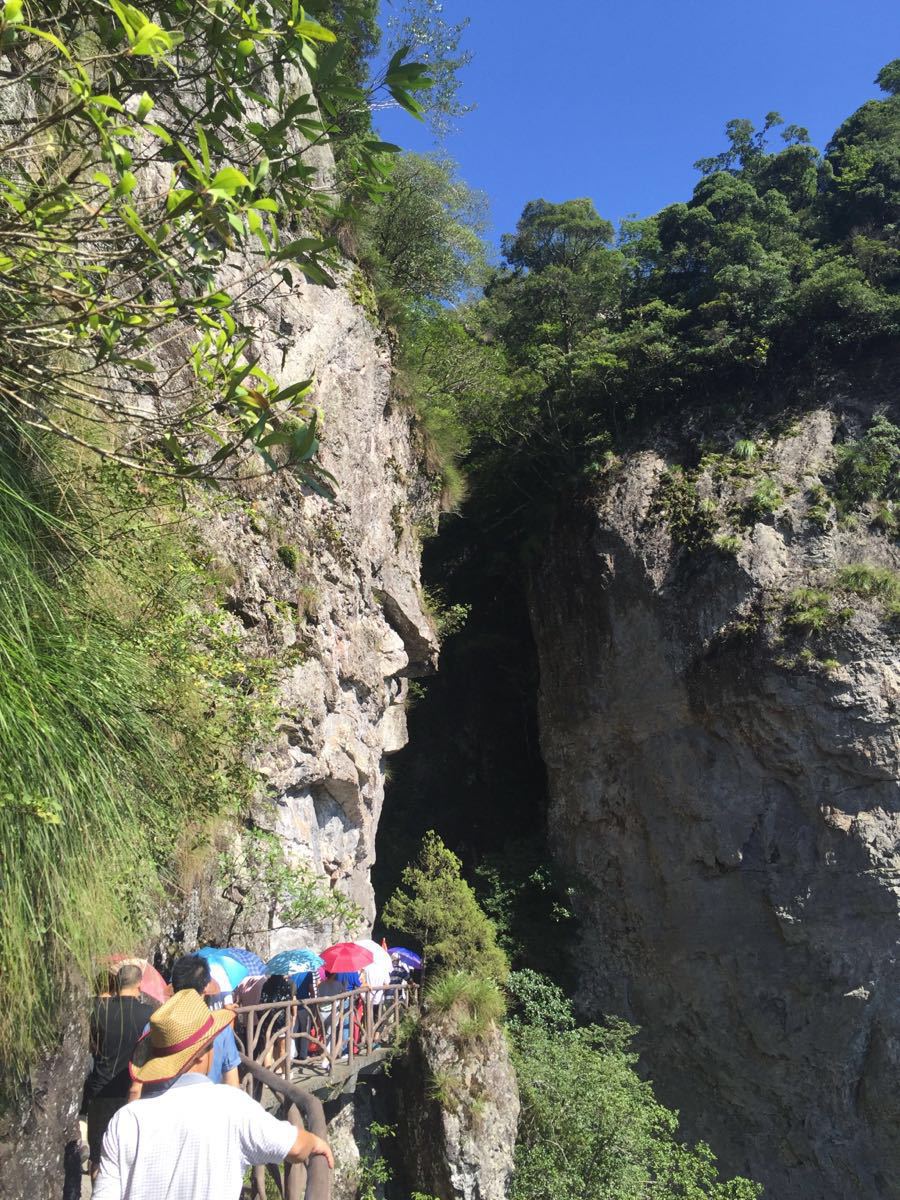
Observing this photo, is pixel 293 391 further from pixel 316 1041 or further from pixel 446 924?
pixel 446 924

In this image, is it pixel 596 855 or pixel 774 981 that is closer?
pixel 774 981

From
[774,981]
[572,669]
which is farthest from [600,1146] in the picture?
[572,669]

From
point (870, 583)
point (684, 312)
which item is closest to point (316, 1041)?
point (870, 583)

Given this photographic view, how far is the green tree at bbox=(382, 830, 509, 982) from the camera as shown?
480 inches

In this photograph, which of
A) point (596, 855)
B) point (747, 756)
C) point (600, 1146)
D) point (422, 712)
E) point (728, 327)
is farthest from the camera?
point (422, 712)

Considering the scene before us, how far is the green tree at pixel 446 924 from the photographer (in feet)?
40.0

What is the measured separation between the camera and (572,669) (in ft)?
55.4

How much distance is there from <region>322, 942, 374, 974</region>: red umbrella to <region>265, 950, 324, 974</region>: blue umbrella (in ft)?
1.95

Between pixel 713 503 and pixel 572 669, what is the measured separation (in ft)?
13.4

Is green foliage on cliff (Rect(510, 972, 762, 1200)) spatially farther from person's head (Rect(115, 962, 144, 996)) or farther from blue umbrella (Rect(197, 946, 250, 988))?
person's head (Rect(115, 962, 144, 996))

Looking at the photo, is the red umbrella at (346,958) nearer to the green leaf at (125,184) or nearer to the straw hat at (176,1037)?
the straw hat at (176,1037)

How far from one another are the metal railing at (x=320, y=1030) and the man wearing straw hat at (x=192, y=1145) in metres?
2.77

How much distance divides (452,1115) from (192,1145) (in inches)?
321

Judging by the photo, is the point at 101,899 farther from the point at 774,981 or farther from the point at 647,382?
the point at 647,382
